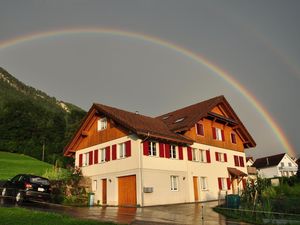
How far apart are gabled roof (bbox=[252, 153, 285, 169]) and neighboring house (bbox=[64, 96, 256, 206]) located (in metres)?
50.5

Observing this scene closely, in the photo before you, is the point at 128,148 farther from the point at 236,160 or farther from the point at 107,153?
the point at 236,160

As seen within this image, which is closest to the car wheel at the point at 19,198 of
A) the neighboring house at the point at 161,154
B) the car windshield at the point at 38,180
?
the car windshield at the point at 38,180

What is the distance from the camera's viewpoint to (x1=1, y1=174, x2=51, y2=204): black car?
17859mm

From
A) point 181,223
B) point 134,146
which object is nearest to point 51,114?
point 134,146

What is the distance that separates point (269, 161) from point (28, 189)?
253 feet

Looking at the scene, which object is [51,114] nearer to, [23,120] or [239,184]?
[23,120]

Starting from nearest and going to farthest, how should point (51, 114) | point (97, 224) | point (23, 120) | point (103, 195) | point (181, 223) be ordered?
point (97, 224)
point (181, 223)
point (103, 195)
point (23, 120)
point (51, 114)

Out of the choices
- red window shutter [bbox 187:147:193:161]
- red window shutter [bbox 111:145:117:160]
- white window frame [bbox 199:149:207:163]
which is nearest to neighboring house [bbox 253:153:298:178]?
white window frame [bbox 199:149:207:163]

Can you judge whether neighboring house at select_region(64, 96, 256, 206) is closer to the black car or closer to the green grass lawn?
the black car

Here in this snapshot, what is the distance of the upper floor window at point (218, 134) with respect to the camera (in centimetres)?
3322

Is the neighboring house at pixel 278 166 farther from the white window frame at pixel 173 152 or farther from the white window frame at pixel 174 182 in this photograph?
the white window frame at pixel 174 182

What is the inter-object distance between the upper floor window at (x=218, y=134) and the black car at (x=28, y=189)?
62.2 feet

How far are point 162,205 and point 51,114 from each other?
6271cm

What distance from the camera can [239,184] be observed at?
3497 centimetres
